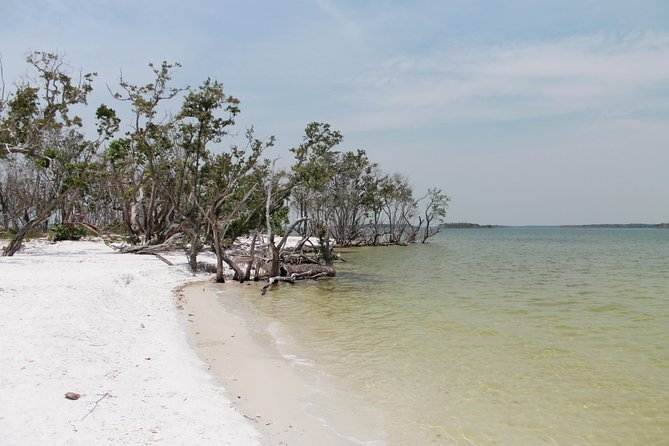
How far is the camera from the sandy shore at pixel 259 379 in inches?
197

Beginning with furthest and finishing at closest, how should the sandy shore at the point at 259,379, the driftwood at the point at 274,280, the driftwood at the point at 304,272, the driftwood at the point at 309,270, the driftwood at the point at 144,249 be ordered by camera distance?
the driftwood at the point at 144,249 → the driftwood at the point at 309,270 → the driftwood at the point at 304,272 → the driftwood at the point at 274,280 → the sandy shore at the point at 259,379

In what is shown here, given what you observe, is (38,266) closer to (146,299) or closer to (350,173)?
(146,299)

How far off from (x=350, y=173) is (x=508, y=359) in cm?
3932

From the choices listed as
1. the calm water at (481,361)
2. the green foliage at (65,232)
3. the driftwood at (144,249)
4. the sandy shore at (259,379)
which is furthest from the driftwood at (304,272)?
the green foliage at (65,232)

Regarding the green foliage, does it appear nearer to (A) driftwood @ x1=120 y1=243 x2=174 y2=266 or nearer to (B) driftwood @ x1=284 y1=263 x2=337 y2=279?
(A) driftwood @ x1=120 y1=243 x2=174 y2=266

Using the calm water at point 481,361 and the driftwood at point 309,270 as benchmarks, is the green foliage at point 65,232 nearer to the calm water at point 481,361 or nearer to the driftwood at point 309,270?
the driftwood at point 309,270

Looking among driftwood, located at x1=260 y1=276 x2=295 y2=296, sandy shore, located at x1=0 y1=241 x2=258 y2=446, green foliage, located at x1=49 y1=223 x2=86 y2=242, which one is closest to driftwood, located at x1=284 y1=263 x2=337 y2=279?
driftwood, located at x1=260 y1=276 x2=295 y2=296

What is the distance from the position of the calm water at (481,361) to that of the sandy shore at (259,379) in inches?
11.9

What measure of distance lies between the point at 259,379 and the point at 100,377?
7.04 ft

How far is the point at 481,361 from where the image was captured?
320 inches

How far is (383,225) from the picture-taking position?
178 feet

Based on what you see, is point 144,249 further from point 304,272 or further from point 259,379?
point 259,379

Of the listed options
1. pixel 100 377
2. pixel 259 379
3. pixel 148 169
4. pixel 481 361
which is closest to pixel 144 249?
pixel 148 169

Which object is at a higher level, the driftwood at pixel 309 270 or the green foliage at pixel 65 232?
the green foliage at pixel 65 232
